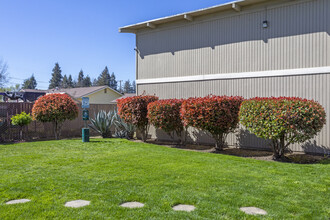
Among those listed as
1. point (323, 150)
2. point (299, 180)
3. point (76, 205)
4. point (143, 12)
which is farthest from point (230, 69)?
point (76, 205)

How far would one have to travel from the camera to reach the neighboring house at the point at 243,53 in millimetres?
8602

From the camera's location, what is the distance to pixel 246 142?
32.2 feet

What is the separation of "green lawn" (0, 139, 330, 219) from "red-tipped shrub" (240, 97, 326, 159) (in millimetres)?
861

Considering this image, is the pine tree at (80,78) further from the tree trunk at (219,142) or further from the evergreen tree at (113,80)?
the tree trunk at (219,142)

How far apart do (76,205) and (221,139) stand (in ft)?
20.6

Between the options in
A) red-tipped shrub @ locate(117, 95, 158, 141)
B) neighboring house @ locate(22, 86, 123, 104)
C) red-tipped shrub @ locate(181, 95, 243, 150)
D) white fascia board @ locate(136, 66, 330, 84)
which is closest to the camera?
white fascia board @ locate(136, 66, 330, 84)

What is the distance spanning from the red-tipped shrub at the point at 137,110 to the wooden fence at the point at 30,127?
4.04 metres

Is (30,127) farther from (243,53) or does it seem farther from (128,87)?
(128,87)

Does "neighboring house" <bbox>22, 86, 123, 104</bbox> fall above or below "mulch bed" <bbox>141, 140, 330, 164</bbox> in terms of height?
above

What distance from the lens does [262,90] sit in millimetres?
9547

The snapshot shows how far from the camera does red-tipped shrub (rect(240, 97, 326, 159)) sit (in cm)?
723

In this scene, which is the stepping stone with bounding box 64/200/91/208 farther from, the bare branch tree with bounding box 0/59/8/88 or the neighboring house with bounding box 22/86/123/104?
the bare branch tree with bounding box 0/59/8/88

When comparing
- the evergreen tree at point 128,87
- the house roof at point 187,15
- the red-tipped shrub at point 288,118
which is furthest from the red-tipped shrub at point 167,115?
the evergreen tree at point 128,87

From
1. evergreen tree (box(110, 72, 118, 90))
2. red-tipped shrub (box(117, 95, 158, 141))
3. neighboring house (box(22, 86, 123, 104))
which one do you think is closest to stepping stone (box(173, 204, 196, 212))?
red-tipped shrub (box(117, 95, 158, 141))
